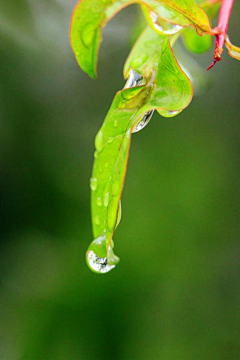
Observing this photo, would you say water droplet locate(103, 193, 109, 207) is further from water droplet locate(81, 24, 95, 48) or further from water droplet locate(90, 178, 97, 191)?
water droplet locate(81, 24, 95, 48)

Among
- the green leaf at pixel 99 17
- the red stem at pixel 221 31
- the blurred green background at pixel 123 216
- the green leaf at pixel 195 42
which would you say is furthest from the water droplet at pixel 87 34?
the blurred green background at pixel 123 216

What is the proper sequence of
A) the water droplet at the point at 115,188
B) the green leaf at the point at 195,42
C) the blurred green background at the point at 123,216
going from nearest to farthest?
1. the water droplet at the point at 115,188
2. the green leaf at the point at 195,42
3. the blurred green background at the point at 123,216

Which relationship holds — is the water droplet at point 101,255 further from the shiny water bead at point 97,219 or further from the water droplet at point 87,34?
the water droplet at point 87,34

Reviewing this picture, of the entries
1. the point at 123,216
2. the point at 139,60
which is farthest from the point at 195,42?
the point at 123,216

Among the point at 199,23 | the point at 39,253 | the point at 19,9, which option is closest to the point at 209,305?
the point at 39,253

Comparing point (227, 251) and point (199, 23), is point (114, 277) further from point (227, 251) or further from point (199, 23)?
point (199, 23)
